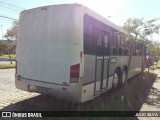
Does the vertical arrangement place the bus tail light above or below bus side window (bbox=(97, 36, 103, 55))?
below

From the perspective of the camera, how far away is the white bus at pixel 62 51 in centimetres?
529

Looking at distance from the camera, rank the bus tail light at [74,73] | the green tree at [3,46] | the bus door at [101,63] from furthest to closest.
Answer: the green tree at [3,46], the bus door at [101,63], the bus tail light at [74,73]

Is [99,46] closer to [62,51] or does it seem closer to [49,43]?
[62,51]

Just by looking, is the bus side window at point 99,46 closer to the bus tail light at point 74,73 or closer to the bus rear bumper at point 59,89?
the bus tail light at point 74,73

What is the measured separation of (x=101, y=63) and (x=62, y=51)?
1800 millimetres

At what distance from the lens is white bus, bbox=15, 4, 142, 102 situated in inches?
208

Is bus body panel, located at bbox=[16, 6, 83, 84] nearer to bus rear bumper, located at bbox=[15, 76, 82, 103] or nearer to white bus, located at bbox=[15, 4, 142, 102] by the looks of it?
white bus, located at bbox=[15, 4, 142, 102]

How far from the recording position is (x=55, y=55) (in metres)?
5.51

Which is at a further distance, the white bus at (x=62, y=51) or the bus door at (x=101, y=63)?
the bus door at (x=101, y=63)

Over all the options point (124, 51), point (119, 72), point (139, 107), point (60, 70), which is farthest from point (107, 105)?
point (124, 51)

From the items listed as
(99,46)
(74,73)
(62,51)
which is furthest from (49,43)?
(99,46)

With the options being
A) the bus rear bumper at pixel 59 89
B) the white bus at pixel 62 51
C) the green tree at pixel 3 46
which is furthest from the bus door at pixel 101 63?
the green tree at pixel 3 46

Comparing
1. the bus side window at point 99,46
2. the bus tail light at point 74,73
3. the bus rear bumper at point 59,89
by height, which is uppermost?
the bus side window at point 99,46

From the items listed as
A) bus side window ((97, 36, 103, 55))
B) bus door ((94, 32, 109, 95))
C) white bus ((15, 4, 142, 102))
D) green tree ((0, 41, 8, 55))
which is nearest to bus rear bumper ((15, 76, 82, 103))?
white bus ((15, 4, 142, 102))
